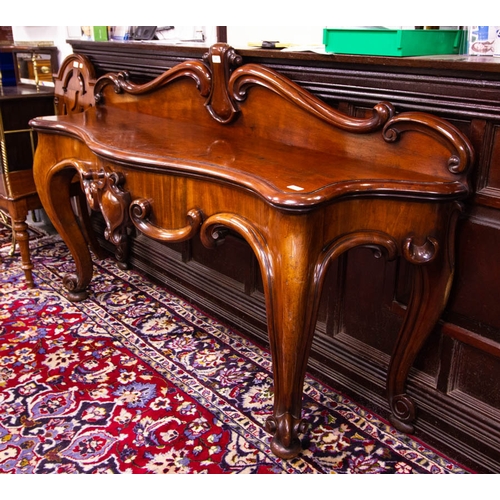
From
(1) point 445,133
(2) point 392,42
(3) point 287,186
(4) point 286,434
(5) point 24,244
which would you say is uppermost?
(2) point 392,42

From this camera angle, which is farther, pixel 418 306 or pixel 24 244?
pixel 24 244

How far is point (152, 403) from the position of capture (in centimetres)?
202

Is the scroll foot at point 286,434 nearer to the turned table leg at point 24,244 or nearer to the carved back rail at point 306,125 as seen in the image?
the carved back rail at point 306,125

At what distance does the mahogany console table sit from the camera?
1455 millimetres

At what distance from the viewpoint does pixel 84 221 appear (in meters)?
3.15

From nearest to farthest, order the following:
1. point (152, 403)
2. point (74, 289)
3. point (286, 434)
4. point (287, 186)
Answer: point (287, 186)
point (286, 434)
point (152, 403)
point (74, 289)

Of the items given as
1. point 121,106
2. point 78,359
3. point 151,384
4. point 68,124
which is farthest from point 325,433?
point 121,106

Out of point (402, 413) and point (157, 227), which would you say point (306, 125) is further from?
point (402, 413)

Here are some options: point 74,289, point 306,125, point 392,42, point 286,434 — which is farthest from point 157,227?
point 74,289

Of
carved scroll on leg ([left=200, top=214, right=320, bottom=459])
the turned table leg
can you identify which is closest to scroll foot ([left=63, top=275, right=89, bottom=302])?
the turned table leg

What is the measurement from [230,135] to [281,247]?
763 mm

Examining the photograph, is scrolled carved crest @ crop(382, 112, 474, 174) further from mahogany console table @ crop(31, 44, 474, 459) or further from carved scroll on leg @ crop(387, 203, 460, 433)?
carved scroll on leg @ crop(387, 203, 460, 433)

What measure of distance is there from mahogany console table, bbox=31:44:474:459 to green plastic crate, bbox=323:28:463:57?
0.50ft

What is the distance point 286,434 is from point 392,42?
44.5 inches
